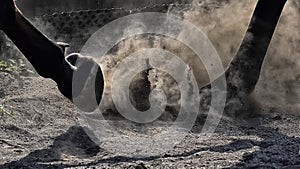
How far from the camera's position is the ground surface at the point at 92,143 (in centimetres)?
303

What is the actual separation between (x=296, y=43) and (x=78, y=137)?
6.66 ft

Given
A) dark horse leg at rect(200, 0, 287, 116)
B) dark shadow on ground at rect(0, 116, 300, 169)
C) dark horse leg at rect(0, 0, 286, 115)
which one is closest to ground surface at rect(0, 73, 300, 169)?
dark shadow on ground at rect(0, 116, 300, 169)

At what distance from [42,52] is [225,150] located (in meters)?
→ 1.05

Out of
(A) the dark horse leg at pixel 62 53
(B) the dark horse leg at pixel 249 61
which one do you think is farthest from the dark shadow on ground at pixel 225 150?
(B) the dark horse leg at pixel 249 61

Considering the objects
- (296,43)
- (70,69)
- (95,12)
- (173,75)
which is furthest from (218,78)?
(95,12)

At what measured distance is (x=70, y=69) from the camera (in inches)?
136

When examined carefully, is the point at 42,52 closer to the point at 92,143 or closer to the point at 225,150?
the point at 92,143

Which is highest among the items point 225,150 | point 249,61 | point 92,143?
point 249,61

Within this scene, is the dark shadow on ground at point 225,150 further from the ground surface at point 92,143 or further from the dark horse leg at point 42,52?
the dark horse leg at point 42,52

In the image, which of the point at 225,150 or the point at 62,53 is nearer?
the point at 225,150

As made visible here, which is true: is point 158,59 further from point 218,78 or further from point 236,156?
point 236,156

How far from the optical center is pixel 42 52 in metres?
3.39

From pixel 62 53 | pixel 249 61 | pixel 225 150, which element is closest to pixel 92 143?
pixel 62 53

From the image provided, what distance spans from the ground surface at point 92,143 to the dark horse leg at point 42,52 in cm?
33
